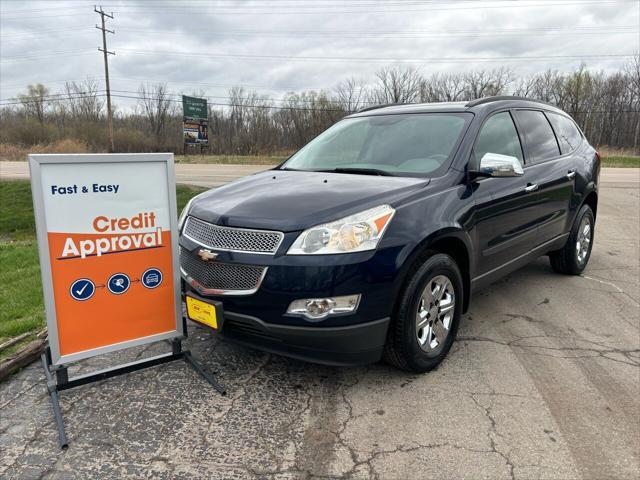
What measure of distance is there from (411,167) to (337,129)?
1348 mm

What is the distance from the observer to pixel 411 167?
3.64 meters

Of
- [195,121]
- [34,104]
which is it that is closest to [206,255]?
[195,121]

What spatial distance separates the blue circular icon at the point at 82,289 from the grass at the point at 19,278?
3.23 ft

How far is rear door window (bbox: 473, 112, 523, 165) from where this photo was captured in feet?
12.6

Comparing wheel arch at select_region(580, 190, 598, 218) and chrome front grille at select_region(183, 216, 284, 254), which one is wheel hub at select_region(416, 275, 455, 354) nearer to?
chrome front grille at select_region(183, 216, 284, 254)

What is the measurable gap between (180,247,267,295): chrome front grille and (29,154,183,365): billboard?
0.18m

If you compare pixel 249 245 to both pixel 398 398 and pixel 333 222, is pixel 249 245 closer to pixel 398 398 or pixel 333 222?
pixel 333 222

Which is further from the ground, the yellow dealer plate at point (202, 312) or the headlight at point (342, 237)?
the headlight at point (342, 237)

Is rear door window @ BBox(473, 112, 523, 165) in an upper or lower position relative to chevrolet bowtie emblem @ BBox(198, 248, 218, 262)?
upper

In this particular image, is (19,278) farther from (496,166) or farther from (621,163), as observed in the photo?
(621,163)

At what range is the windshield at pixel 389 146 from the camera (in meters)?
3.69

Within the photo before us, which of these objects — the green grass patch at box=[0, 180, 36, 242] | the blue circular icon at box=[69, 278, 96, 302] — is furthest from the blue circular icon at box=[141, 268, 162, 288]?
the green grass patch at box=[0, 180, 36, 242]

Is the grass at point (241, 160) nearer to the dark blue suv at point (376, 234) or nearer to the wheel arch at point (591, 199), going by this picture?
the wheel arch at point (591, 199)

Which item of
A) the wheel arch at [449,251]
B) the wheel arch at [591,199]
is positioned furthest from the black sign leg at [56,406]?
the wheel arch at [591,199]
